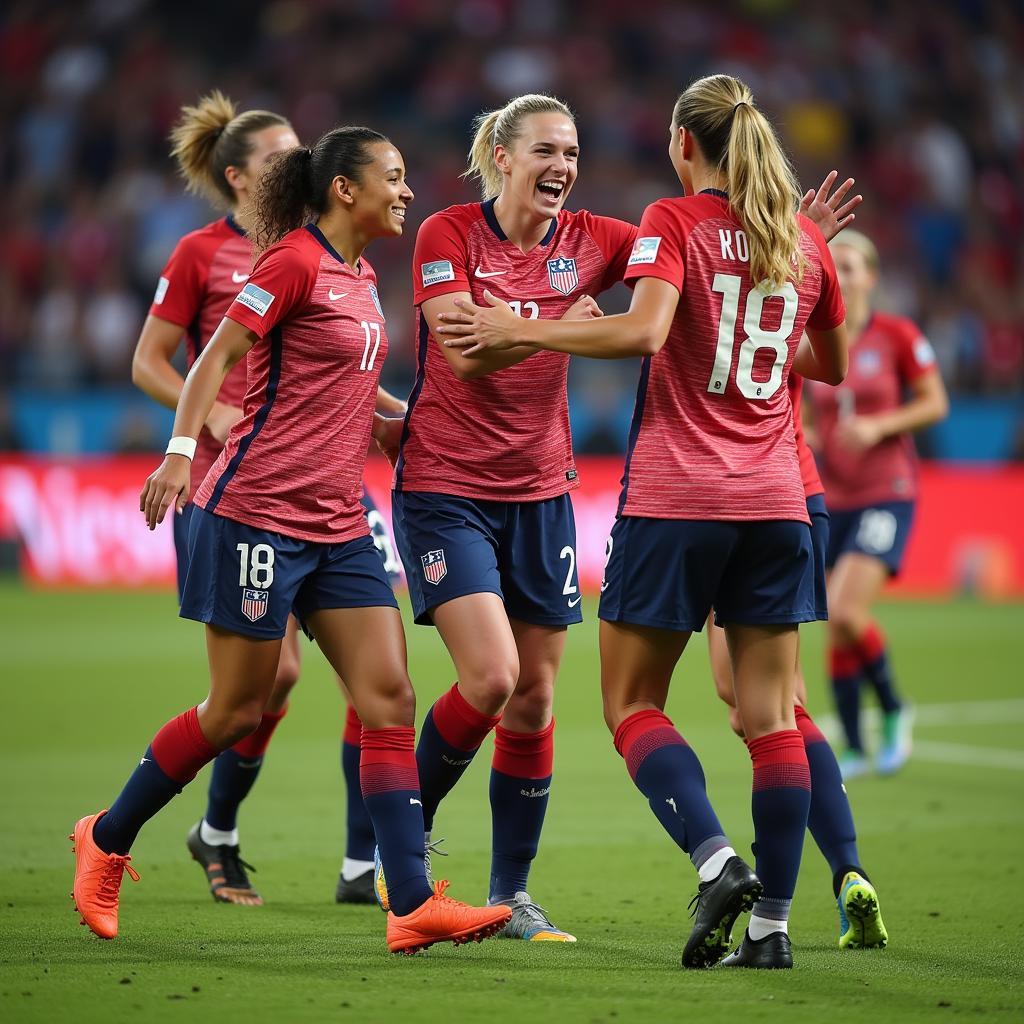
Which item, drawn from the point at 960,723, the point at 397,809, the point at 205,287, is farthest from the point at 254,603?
the point at 960,723

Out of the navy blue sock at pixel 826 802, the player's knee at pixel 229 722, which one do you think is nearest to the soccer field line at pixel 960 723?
the navy blue sock at pixel 826 802

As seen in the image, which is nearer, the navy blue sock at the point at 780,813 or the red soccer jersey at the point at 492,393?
the navy blue sock at the point at 780,813

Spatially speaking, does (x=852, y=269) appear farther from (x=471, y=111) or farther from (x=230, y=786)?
(x=471, y=111)

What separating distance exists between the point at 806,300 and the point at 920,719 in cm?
645

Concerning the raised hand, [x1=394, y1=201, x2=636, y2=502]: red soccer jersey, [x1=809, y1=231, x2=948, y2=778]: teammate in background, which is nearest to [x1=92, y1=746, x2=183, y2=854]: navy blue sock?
[x1=394, y1=201, x2=636, y2=502]: red soccer jersey

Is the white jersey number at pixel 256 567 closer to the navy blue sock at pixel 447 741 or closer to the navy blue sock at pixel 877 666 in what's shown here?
the navy blue sock at pixel 447 741

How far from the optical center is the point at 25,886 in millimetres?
5867

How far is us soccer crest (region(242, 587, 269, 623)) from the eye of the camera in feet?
16.1

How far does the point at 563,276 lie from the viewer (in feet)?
17.4

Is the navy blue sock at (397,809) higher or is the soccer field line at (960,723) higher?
the soccer field line at (960,723)

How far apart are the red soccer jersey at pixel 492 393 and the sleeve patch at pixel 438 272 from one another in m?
0.05

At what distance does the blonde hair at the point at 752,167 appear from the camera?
4621 millimetres

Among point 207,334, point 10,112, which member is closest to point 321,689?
point 207,334

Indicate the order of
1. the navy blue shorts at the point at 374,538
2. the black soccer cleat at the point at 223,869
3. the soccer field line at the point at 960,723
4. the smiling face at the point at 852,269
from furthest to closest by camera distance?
the soccer field line at the point at 960,723 < the smiling face at the point at 852,269 < the black soccer cleat at the point at 223,869 < the navy blue shorts at the point at 374,538
